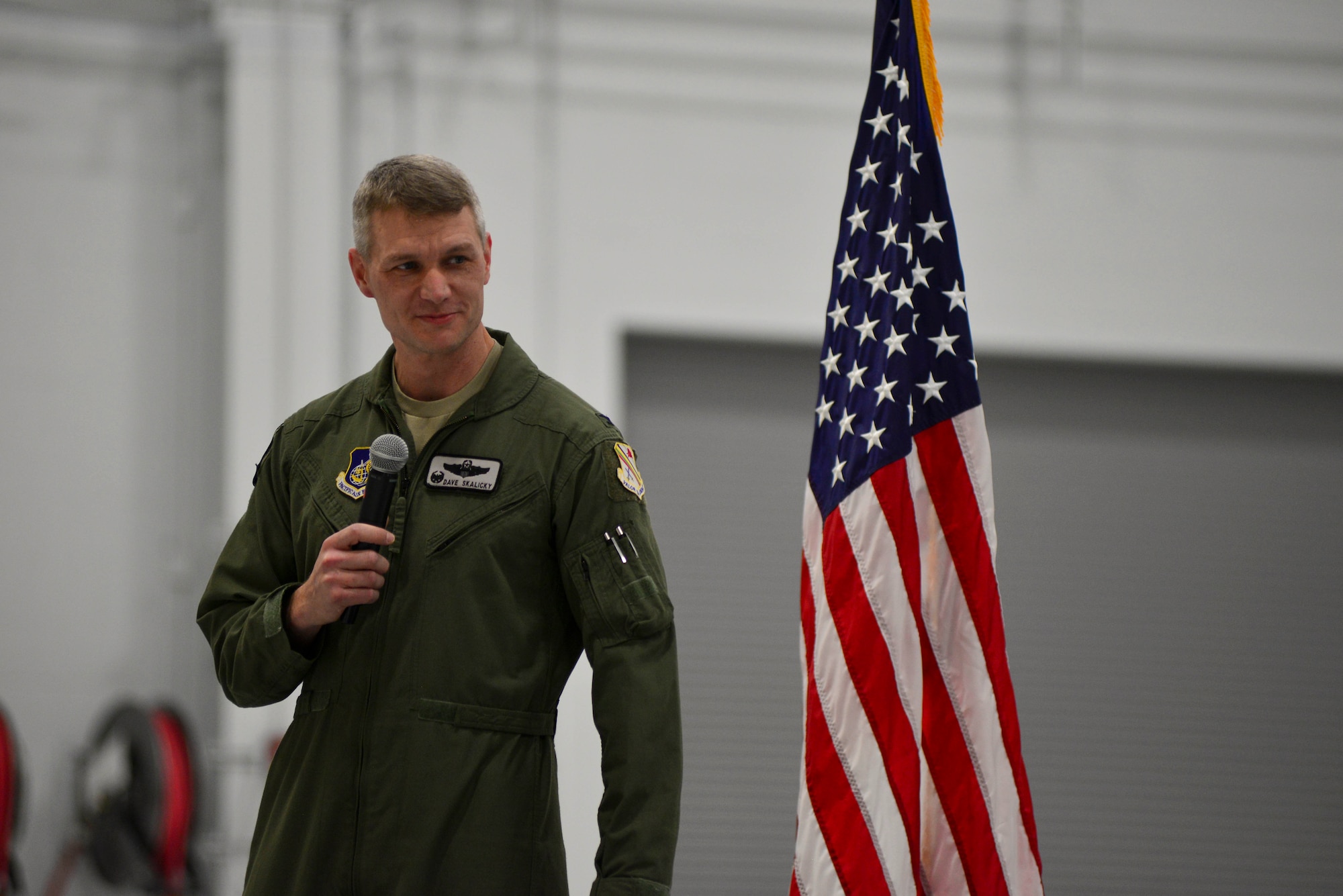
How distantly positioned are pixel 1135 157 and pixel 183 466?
3.27 m

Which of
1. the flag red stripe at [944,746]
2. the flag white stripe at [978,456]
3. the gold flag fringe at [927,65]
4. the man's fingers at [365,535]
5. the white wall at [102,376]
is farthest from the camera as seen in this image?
the white wall at [102,376]

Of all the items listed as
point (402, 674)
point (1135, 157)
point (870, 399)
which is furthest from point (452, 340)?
point (1135, 157)

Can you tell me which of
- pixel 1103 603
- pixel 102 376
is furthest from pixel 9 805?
pixel 1103 603

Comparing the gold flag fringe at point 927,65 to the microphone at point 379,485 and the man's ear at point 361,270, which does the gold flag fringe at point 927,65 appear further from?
A: the microphone at point 379,485

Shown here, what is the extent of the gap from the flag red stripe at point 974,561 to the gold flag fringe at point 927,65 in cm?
61

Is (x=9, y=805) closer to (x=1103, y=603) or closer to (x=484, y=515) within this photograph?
(x=484, y=515)

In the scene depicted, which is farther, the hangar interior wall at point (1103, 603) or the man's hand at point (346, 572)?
the hangar interior wall at point (1103, 603)

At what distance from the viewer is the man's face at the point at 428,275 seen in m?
1.72

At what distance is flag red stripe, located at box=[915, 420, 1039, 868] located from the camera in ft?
7.79

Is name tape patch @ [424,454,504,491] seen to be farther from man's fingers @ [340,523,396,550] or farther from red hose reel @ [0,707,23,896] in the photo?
red hose reel @ [0,707,23,896]

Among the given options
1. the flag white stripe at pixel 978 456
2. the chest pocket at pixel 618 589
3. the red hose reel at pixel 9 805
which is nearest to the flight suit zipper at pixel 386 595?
the chest pocket at pixel 618 589

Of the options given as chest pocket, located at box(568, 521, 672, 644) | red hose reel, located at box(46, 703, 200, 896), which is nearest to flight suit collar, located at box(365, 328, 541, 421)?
chest pocket, located at box(568, 521, 672, 644)

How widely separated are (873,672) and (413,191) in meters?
1.22

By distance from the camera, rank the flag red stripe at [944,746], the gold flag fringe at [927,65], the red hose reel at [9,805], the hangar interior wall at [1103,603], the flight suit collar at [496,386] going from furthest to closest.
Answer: the hangar interior wall at [1103,603], the red hose reel at [9,805], the gold flag fringe at [927,65], the flag red stripe at [944,746], the flight suit collar at [496,386]
